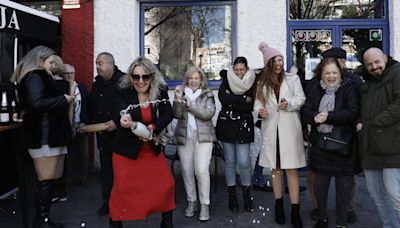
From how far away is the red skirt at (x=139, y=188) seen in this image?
12.0 feet

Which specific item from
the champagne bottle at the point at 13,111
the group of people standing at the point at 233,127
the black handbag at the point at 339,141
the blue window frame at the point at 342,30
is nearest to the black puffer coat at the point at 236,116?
the group of people standing at the point at 233,127

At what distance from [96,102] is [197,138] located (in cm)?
124

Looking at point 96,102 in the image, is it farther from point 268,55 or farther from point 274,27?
point 274,27

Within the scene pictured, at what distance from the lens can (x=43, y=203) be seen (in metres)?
4.02

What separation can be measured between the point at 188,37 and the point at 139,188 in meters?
3.43

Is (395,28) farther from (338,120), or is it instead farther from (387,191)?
(387,191)

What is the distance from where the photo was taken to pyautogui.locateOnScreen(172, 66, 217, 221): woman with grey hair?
4375 millimetres

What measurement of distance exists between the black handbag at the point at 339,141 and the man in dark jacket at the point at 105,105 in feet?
7.27

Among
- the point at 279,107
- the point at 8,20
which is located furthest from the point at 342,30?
the point at 8,20

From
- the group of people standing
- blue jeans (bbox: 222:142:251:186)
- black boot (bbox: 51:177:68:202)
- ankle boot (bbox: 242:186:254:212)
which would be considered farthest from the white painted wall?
black boot (bbox: 51:177:68:202)

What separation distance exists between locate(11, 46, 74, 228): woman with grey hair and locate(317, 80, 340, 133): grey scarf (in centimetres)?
245

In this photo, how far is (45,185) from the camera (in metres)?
3.97

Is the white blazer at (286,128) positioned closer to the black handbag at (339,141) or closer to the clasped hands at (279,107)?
the clasped hands at (279,107)

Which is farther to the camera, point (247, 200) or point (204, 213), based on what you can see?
point (247, 200)
